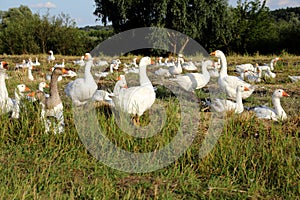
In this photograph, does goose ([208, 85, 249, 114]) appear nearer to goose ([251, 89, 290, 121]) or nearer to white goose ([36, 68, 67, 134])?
goose ([251, 89, 290, 121])

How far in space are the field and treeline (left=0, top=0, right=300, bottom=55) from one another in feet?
54.5

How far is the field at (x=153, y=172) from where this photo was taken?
11.4 ft

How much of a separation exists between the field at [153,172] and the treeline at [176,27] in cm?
1660

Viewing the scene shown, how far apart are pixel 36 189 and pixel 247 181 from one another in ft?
6.68

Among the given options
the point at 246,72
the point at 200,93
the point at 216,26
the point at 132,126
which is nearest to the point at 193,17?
the point at 216,26

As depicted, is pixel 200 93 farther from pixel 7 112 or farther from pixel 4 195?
pixel 4 195

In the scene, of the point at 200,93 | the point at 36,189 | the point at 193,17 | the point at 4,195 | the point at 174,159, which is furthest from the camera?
the point at 193,17

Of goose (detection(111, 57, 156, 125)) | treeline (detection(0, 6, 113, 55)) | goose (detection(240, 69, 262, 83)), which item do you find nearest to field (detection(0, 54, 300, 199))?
goose (detection(111, 57, 156, 125))

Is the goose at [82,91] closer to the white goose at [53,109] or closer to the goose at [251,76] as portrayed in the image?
the white goose at [53,109]

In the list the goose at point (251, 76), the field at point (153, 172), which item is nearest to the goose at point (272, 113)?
the field at point (153, 172)

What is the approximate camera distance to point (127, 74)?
11258 mm

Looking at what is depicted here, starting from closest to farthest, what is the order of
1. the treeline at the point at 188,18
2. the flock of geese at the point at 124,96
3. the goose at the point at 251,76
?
1. the flock of geese at the point at 124,96
2. the goose at the point at 251,76
3. the treeline at the point at 188,18

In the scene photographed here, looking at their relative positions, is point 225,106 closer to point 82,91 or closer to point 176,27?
point 82,91

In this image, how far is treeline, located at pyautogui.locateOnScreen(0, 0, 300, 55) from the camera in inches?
832
